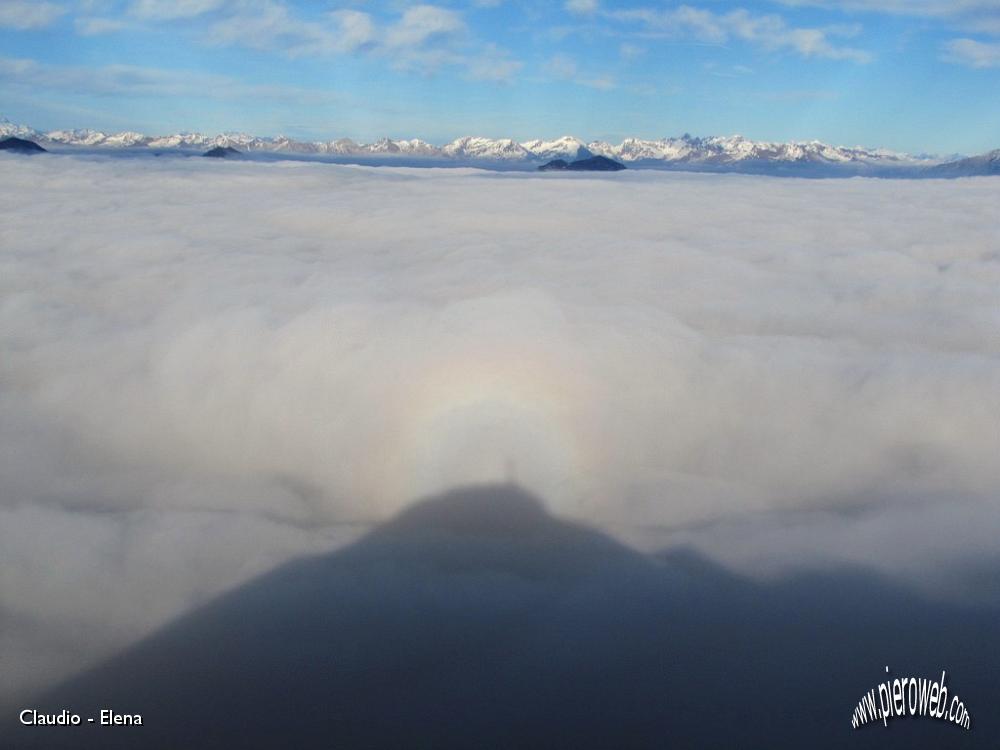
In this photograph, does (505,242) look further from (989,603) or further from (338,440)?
(989,603)

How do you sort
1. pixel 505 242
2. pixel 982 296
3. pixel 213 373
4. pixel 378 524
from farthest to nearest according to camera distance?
pixel 505 242 < pixel 982 296 < pixel 213 373 < pixel 378 524

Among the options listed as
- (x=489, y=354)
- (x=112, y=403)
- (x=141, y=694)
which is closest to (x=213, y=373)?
(x=112, y=403)

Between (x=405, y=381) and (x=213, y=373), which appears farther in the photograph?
(x=213, y=373)

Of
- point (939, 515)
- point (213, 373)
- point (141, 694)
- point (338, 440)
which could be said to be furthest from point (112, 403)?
point (939, 515)

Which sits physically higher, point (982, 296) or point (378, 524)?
point (982, 296)

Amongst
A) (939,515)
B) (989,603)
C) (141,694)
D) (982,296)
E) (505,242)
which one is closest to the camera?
(141,694)

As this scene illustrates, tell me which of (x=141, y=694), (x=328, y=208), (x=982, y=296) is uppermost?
(x=328, y=208)

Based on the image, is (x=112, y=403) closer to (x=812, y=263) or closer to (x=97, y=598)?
(x=97, y=598)
